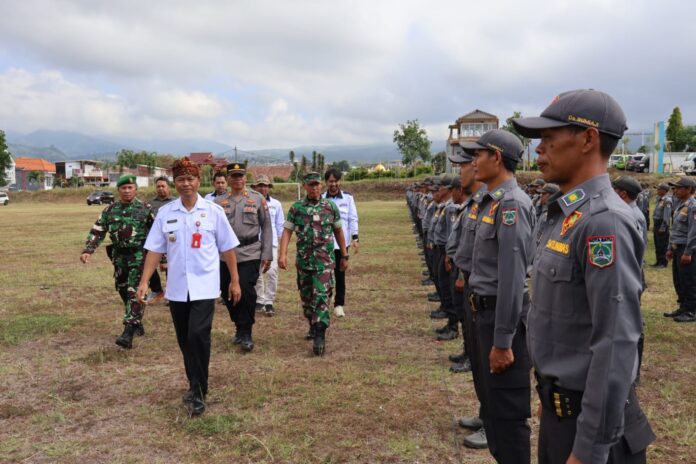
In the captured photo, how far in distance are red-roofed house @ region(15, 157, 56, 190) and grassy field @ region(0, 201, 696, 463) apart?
77600 mm

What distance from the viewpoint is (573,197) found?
1863 mm

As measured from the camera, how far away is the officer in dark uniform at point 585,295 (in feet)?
5.38

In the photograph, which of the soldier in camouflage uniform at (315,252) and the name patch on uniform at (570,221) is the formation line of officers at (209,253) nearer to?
the soldier in camouflage uniform at (315,252)

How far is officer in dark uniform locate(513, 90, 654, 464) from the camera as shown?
5.38ft

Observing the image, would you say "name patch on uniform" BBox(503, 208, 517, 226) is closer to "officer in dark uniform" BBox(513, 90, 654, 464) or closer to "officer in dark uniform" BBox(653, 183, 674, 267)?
"officer in dark uniform" BBox(513, 90, 654, 464)

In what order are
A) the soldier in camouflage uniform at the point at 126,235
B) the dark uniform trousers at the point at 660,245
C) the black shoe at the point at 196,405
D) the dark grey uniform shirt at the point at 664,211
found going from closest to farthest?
the black shoe at the point at 196,405
the soldier in camouflage uniform at the point at 126,235
the dark uniform trousers at the point at 660,245
the dark grey uniform shirt at the point at 664,211

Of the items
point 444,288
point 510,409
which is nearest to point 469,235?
point 510,409

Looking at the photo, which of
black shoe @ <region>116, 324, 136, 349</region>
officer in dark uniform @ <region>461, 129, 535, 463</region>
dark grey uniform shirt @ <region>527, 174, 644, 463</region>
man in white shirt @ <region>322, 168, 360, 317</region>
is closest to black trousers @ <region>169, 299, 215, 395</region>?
black shoe @ <region>116, 324, 136, 349</region>

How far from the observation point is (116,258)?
20.7ft

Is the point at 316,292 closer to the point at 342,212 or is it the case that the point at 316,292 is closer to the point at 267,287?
the point at 267,287

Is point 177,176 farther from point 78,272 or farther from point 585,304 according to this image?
point 78,272

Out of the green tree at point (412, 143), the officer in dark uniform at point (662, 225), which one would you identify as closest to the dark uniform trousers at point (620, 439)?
the officer in dark uniform at point (662, 225)

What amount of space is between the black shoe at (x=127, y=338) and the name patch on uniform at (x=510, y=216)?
15.1 ft

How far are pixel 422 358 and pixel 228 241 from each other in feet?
7.89
